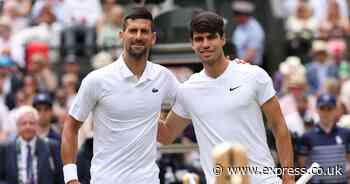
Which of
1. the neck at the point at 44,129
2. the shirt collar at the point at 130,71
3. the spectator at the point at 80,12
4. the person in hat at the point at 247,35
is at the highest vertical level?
the shirt collar at the point at 130,71

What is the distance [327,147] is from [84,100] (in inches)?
181

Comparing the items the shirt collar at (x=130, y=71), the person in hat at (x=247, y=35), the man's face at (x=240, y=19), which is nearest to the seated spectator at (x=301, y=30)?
the person in hat at (x=247, y=35)

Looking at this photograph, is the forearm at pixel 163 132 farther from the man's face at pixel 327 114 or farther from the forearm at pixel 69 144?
the man's face at pixel 327 114

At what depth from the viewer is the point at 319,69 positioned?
59.5 feet

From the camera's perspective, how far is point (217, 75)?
368 inches

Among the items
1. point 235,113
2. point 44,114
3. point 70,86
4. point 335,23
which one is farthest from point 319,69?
point 235,113

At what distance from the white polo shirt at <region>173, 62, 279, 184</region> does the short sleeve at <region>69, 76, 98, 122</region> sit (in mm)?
769

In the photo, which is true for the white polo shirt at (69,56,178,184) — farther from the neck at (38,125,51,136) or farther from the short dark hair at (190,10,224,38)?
the neck at (38,125,51,136)

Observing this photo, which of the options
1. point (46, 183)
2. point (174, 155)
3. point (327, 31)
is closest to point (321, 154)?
point (174, 155)

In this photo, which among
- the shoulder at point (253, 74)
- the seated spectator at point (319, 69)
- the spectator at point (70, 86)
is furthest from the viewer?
the seated spectator at point (319, 69)

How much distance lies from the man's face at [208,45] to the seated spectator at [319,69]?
865cm

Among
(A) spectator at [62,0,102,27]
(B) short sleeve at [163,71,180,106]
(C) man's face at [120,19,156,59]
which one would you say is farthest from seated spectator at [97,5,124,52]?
Result: (C) man's face at [120,19,156,59]

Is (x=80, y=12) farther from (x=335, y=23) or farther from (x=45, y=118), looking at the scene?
(x=45, y=118)

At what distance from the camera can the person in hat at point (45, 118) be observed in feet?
45.1
